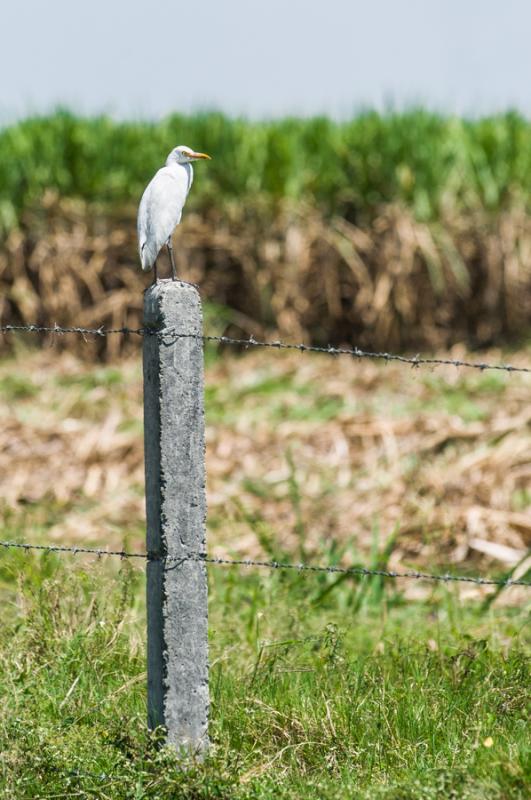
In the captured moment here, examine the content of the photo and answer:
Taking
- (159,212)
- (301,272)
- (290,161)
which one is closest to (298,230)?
(301,272)

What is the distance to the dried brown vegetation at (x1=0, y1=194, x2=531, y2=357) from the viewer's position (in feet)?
39.3

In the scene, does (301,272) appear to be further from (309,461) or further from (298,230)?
(309,461)

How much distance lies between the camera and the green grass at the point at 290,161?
39.6 feet

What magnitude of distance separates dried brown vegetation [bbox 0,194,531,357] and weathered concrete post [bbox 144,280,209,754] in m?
8.21

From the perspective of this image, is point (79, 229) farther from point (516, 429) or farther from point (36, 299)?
point (516, 429)

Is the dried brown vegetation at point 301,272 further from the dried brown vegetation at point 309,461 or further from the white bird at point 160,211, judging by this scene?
the white bird at point 160,211

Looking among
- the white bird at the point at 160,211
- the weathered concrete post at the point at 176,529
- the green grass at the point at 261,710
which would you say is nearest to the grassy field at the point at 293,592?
the green grass at the point at 261,710

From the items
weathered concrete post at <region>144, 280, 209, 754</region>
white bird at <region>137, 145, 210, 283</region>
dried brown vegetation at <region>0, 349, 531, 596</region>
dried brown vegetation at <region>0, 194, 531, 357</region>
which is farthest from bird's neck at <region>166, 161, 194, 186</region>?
dried brown vegetation at <region>0, 194, 531, 357</region>

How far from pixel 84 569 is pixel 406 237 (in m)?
7.81

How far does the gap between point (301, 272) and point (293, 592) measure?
22.5 ft

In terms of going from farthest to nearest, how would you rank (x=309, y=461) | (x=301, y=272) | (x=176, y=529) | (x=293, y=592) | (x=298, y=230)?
(x=301, y=272) < (x=298, y=230) < (x=309, y=461) < (x=293, y=592) < (x=176, y=529)

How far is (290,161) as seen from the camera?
475 inches

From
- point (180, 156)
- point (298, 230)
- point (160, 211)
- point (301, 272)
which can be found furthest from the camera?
point (301, 272)

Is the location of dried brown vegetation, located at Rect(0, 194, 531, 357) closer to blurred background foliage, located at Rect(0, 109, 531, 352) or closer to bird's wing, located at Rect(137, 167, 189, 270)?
blurred background foliage, located at Rect(0, 109, 531, 352)
